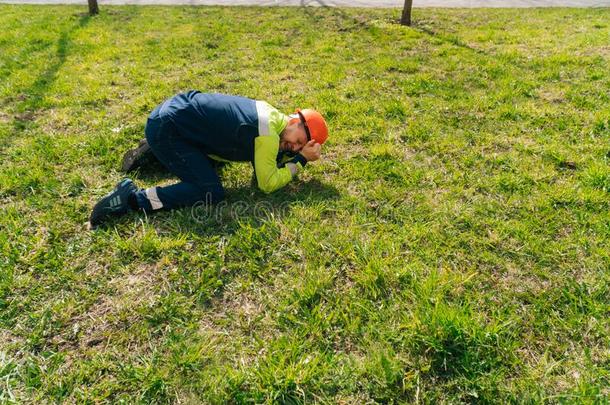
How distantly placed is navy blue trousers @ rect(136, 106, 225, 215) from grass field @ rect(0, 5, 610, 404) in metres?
0.14

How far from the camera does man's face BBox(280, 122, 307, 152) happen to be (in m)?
3.30

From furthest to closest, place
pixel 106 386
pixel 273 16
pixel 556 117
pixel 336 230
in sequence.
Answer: pixel 273 16 < pixel 556 117 < pixel 336 230 < pixel 106 386

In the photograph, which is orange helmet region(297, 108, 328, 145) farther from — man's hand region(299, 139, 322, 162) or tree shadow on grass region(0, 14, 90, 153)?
tree shadow on grass region(0, 14, 90, 153)

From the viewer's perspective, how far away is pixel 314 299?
2.49 m

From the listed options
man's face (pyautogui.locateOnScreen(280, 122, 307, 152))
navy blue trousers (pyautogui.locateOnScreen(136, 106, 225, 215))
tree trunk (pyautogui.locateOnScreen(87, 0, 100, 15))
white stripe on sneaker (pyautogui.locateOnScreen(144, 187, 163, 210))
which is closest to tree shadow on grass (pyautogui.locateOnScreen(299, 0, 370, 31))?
tree trunk (pyautogui.locateOnScreen(87, 0, 100, 15))

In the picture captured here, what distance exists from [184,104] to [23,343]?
1.90 meters

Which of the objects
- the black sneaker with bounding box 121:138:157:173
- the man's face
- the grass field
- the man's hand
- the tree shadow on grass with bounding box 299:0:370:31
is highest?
the tree shadow on grass with bounding box 299:0:370:31

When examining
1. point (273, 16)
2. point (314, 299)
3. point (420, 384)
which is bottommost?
point (420, 384)

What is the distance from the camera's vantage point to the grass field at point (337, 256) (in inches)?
81.6

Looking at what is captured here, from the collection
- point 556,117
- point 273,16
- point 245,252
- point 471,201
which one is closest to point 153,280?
point 245,252

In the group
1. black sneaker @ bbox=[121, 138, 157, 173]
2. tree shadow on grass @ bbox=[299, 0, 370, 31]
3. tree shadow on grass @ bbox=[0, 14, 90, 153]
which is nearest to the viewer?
black sneaker @ bbox=[121, 138, 157, 173]

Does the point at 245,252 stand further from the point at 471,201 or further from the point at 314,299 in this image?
the point at 471,201

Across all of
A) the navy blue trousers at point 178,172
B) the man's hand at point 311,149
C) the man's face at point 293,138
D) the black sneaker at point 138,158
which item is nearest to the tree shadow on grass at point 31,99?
the black sneaker at point 138,158

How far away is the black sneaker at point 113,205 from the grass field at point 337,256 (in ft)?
Answer: 0.39
